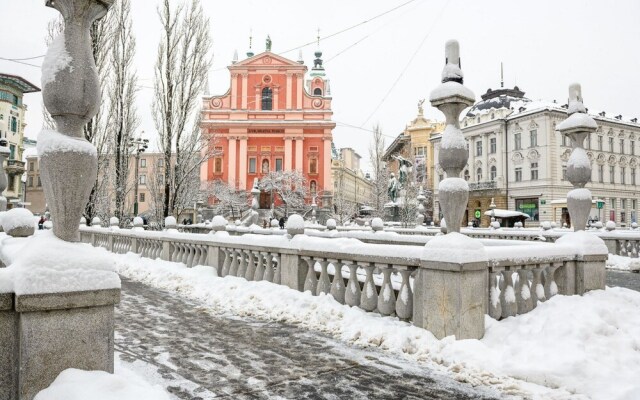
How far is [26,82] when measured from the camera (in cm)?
5741

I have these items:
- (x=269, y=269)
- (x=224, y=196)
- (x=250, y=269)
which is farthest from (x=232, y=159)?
(x=269, y=269)

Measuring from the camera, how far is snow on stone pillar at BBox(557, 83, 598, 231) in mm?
7195

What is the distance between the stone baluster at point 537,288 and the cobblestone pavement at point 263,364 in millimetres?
2380

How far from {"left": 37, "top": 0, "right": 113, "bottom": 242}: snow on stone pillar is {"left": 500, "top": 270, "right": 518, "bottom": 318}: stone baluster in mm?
4857

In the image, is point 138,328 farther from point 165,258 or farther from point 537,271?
point 165,258

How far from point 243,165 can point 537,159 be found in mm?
35205

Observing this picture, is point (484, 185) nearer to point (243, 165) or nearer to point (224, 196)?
point (243, 165)

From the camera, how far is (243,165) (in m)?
60.7

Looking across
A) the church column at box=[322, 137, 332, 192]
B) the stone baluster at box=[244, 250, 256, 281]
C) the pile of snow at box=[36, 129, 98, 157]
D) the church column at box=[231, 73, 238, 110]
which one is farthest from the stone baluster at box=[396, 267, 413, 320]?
the church column at box=[231, 73, 238, 110]

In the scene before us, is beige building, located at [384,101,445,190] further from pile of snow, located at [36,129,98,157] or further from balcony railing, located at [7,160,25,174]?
pile of snow, located at [36,129,98,157]

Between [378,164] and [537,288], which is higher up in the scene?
[378,164]

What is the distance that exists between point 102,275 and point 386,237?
30.6ft

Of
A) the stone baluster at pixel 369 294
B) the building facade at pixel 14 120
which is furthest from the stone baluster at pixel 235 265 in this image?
the building facade at pixel 14 120

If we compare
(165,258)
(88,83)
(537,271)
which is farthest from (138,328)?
(165,258)
